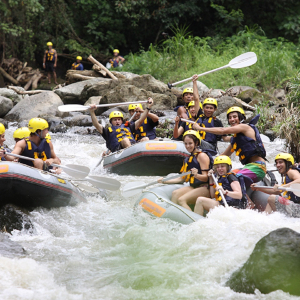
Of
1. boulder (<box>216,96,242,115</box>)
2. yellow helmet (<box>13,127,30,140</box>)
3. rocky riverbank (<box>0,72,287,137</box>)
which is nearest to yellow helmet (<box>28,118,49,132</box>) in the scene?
yellow helmet (<box>13,127,30,140</box>)

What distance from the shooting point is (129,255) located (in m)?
4.39

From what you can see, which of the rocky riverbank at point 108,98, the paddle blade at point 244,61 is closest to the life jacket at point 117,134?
the paddle blade at point 244,61

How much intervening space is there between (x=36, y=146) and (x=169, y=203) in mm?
1980

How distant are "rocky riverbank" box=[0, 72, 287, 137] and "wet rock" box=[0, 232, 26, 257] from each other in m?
6.94

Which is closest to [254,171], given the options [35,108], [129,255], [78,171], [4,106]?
[129,255]

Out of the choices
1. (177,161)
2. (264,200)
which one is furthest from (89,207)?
(264,200)

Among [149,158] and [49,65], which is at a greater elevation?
[149,158]

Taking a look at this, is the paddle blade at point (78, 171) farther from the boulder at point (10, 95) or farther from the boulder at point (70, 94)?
the boulder at point (10, 95)

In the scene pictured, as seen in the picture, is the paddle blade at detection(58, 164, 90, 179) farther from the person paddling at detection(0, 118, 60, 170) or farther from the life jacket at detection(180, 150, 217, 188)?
the life jacket at detection(180, 150, 217, 188)

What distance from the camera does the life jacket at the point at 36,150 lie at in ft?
18.4

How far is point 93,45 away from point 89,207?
50.9 feet

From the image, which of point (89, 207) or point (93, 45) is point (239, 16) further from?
point (89, 207)

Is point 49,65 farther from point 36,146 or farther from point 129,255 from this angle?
point 129,255

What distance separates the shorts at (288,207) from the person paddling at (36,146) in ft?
9.49
